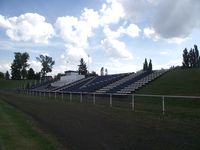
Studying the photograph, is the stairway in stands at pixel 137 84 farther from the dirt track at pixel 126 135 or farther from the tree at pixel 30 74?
the tree at pixel 30 74

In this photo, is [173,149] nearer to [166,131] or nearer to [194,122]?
[166,131]

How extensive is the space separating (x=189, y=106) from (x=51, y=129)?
444 inches

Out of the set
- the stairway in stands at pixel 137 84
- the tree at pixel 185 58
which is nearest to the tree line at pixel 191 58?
the tree at pixel 185 58

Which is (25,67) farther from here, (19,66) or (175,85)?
(175,85)

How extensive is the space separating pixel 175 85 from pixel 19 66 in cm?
13084

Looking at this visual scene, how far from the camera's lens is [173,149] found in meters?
8.09

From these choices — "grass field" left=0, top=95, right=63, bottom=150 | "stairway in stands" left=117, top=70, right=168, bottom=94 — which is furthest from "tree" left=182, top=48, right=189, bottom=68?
"grass field" left=0, top=95, right=63, bottom=150

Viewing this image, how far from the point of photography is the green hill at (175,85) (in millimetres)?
28628

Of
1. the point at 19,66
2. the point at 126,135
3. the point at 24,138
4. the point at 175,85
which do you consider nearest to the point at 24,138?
the point at 24,138

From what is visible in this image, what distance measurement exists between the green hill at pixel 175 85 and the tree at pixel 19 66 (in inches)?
4789

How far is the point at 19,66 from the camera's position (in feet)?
509

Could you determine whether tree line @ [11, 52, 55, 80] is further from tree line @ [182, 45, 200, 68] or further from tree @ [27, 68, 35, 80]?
tree line @ [182, 45, 200, 68]

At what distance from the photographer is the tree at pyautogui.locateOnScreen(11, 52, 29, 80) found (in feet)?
504

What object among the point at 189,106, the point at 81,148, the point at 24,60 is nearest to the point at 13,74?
the point at 24,60
